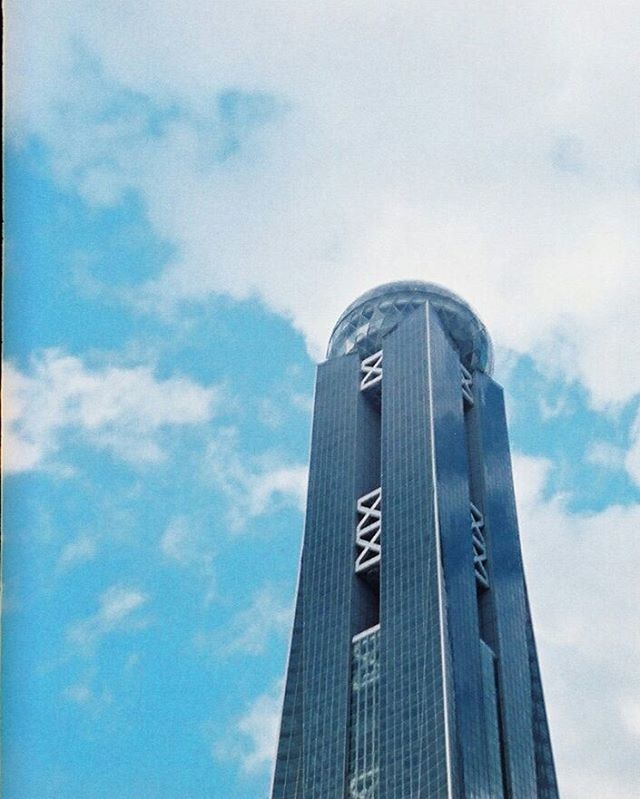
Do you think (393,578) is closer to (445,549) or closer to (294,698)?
(445,549)

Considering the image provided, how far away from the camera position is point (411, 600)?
129m

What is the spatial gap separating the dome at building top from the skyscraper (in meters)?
0.28

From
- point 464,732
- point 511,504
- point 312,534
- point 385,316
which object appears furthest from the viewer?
point 385,316

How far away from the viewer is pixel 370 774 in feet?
384

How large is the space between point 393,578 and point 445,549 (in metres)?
7.81

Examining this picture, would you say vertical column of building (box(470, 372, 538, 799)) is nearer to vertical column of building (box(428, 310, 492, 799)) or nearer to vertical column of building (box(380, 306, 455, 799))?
vertical column of building (box(428, 310, 492, 799))

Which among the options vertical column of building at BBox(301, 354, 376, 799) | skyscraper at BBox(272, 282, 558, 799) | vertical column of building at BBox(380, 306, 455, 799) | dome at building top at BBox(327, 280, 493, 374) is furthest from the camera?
dome at building top at BBox(327, 280, 493, 374)

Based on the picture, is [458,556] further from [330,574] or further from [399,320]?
[399,320]

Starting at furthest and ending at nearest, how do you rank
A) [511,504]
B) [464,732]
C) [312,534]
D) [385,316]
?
[385,316] → [511,504] → [312,534] → [464,732]

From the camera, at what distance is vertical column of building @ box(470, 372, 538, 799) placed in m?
128

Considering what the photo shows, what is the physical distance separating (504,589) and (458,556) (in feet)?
46.1

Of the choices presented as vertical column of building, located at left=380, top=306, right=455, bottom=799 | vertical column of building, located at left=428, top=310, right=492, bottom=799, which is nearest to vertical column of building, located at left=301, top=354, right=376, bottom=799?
vertical column of building, located at left=380, top=306, right=455, bottom=799

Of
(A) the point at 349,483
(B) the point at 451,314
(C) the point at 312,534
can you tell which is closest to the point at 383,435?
(A) the point at 349,483

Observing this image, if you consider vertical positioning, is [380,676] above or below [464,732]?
above
